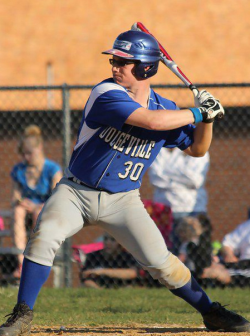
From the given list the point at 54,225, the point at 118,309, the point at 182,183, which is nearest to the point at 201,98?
the point at 54,225

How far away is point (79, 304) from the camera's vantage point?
6316 millimetres

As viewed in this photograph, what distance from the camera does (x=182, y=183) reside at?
7.82 meters

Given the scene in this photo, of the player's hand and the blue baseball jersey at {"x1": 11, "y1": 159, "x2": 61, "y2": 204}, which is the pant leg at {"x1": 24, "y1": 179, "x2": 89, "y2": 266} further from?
the blue baseball jersey at {"x1": 11, "y1": 159, "x2": 61, "y2": 204}

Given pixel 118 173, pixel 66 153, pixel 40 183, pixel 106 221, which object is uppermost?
pixel 118 173

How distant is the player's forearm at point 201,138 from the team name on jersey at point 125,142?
1.34 feet

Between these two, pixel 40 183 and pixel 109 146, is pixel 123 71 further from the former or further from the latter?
pixel 40 183

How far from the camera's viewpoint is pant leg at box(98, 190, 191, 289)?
4.50 m

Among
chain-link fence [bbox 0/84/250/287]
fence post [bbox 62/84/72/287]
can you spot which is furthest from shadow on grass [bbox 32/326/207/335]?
chain-link fence [bbox 0/84/250/287]

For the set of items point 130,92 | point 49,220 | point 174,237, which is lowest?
point 174,237

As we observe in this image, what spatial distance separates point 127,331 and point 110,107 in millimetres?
1569

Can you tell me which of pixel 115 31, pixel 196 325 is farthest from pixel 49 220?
pixel 115 31

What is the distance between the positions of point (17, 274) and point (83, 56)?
1003 cm

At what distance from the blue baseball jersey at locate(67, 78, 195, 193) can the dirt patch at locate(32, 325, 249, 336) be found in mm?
980

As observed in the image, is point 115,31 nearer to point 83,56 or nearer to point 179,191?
point 83,56
